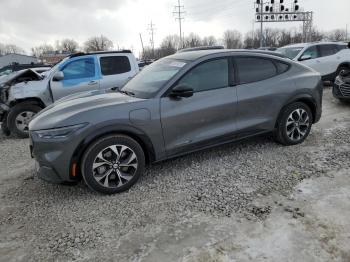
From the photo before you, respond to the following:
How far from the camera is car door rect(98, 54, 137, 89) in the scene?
807cm

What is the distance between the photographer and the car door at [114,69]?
8070mm

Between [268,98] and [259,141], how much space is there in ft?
3.30

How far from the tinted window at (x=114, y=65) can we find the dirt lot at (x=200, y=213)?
3765 millimetres

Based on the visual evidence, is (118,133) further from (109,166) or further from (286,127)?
(286,127)

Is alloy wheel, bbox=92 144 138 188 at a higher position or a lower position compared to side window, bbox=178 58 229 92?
lower

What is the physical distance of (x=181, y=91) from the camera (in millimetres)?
4105

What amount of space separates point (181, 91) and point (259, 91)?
1.38 m

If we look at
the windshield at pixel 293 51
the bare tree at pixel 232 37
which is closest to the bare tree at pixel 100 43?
the bare tree at pixel 232 37

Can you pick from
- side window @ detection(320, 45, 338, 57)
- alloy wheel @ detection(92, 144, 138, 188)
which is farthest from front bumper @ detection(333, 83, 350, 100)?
alloy wheel @ detection(92, 144, 138, 188)

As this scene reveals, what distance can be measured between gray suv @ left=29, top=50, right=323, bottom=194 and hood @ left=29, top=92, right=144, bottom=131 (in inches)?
0.5

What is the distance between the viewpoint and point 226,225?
3.23m

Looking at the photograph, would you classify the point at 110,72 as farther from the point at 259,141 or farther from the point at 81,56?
the point at 259,141

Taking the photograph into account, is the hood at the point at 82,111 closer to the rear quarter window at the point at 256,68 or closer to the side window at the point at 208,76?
the side window at the point at 208,76

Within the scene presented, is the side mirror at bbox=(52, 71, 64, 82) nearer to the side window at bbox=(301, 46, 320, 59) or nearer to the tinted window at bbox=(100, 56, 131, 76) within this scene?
the tinted window at bbox=(100, 56, 131, 76)
